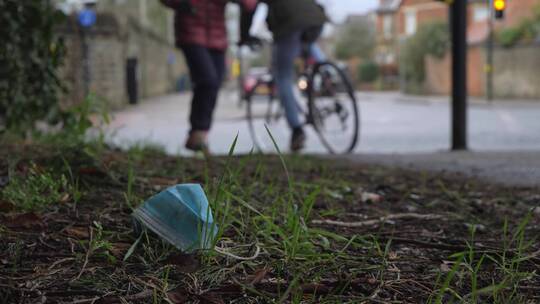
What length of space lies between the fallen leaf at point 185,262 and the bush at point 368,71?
174 ft

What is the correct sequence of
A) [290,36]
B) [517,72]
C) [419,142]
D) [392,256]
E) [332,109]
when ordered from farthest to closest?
[517,72] → [419,142] → [332,109] → [290,36] → [392,256]

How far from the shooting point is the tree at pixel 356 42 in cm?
6631

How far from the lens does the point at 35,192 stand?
2188mm

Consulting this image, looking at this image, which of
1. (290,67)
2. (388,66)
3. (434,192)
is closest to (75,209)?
(434,192)

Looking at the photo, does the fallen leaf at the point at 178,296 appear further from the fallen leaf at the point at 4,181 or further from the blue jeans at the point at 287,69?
the blue jeans at the point at 287,69

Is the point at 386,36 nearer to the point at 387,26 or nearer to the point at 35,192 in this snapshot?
the point at 387,26

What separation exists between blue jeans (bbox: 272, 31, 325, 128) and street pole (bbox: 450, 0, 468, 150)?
1132mm

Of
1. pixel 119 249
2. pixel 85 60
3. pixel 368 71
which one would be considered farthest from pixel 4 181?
pixel 368 71

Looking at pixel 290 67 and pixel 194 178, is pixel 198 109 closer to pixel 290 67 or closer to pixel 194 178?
pixel 290 67

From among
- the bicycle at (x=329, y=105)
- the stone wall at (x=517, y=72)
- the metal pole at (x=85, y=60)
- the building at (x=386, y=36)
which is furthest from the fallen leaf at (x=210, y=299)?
the building at (x=386, y=36)

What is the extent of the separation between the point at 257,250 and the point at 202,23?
3.80 meters

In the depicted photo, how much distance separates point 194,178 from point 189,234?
1.24 meters

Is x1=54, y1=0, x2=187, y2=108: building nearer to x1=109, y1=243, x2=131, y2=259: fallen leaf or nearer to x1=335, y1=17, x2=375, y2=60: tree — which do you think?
x1=109, y1=243, x2=131, y2=259: fallen leaf

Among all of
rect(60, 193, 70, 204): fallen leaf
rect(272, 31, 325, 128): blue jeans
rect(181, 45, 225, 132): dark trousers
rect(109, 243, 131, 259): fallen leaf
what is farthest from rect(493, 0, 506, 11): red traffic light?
rect(109, 243, 131, 259): fallen leaf
